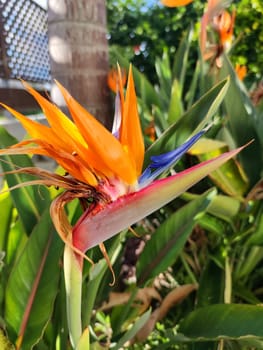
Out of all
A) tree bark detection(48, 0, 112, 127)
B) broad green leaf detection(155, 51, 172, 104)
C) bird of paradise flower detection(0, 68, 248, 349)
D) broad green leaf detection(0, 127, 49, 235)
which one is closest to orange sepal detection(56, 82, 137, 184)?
bird of paradise flower detection(0, 68, 248, 349)

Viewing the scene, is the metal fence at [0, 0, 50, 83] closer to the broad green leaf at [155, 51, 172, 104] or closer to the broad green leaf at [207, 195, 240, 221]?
the broad green leaf at [155, 51, 172, 104]

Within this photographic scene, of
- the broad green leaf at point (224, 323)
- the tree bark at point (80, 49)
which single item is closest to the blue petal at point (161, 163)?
the broad green leaf at point (224, 323)

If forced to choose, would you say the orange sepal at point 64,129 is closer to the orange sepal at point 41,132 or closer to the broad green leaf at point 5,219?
the orange sepal at point 41,132

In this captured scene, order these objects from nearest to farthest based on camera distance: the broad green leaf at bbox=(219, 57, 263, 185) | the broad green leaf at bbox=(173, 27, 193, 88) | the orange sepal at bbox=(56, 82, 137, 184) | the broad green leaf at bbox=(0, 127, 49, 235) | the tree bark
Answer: the orange sepal at bbox=(56, 82, 137, 184)
the broad green leaf at bbox=(0, 127, 49, 235)
the broad green leaf at bbox=(219, 57, 263, 185)
the tree bark
the broad green leaf at bbox=(173, 27, 193, 88)

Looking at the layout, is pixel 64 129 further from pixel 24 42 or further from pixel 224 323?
pixel 24 42

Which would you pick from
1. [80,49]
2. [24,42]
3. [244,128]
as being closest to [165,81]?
[80,49]

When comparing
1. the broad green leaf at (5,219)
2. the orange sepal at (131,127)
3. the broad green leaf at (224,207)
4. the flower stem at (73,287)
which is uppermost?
the orange sepal at (131,127)
